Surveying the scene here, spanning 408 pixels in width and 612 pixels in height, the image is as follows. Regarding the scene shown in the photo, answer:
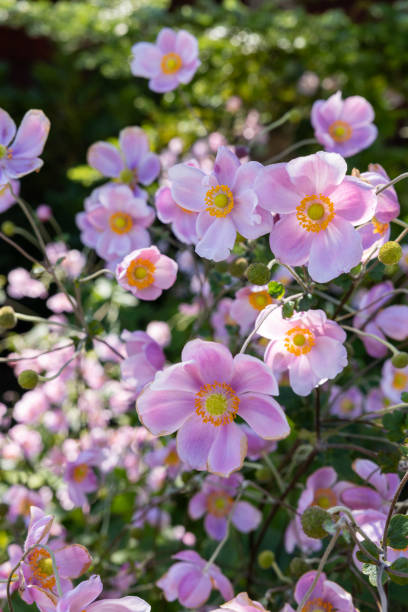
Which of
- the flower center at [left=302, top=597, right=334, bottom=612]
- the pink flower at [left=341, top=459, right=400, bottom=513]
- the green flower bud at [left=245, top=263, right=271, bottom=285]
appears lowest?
the pink flower at [left=341, top=459, right=400, bottom=513]

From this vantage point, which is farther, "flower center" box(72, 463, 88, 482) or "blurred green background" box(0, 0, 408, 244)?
"blurred green background" box(0, 0, 408, 244)

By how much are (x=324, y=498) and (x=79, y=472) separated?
43 centimetres

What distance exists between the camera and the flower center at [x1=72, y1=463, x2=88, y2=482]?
1025mm

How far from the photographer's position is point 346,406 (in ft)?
3.93

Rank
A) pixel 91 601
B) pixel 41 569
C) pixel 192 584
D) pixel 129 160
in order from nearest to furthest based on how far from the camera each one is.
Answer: pixel 91 601 < pixel 41 569 < pixel 192 584 < pixel 129 160

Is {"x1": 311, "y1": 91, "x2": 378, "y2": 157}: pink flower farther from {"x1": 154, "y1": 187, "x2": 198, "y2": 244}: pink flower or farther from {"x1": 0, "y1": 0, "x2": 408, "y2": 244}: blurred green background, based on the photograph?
{"x1": 0, "y1": 0, "x2": 408, "y2": 244}: blurred green background

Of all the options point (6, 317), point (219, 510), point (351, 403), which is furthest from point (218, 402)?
point (351, 403)

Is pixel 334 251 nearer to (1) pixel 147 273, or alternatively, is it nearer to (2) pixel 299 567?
(1) pixel 147 273

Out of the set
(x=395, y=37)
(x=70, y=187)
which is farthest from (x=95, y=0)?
(x=395, y=37)

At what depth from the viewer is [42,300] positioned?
3.32 meters

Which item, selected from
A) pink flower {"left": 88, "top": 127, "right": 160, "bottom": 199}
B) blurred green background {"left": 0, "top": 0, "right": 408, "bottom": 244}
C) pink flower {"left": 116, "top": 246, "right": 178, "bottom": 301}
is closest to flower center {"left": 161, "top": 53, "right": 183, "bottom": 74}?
pink flower {"left": 88, "top": 127, "right": 160, "bottom": 199}

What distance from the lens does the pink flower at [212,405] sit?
0.60 metres

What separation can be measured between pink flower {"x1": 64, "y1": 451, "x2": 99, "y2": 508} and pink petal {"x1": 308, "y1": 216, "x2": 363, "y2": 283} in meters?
0.54

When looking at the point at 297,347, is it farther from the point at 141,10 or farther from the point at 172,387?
the point at 141,10
